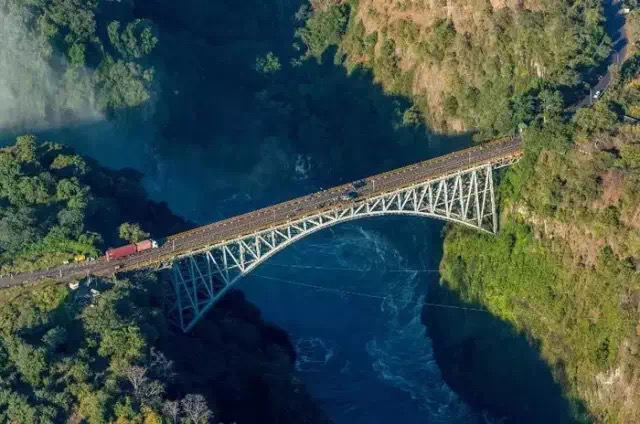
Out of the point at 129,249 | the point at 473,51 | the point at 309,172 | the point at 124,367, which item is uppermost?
the point at 473,51

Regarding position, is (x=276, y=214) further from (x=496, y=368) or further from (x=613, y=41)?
(x=613, y=41)

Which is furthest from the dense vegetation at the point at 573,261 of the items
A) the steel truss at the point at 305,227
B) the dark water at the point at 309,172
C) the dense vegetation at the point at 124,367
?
the dense vegetation at the point at 124,367

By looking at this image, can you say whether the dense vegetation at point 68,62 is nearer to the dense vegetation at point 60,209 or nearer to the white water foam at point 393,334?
the dense vegetation at point 60,209

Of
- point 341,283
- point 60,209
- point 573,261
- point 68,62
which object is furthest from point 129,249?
point 68,62

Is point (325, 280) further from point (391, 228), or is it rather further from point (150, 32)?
point (150, 32)

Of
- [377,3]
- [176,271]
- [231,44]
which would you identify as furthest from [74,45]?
[176,271]
